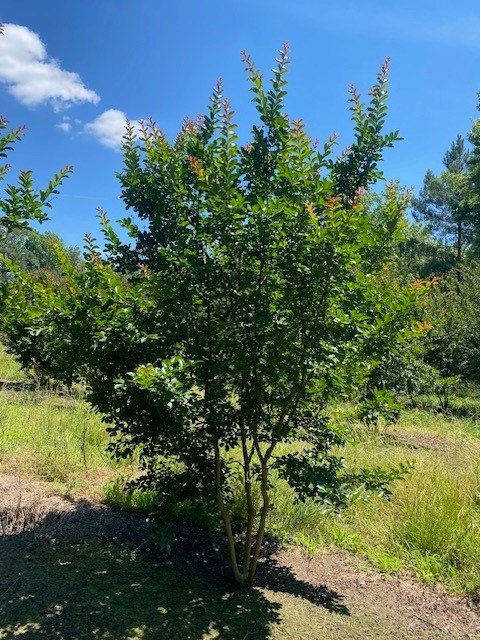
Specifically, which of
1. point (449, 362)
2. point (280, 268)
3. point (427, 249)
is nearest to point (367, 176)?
point (280, 268)

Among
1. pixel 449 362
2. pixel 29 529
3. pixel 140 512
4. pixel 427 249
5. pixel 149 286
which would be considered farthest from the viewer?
pixel 427 249

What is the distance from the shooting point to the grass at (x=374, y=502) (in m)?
3.77

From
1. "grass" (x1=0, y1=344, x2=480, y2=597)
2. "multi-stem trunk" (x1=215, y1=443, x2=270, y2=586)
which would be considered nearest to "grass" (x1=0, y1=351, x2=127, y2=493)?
"grass" (x1=0, y1=344, x2=480, y2=597)

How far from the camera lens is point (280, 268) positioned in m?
2.73

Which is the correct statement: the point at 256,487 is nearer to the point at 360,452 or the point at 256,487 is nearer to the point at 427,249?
the point at 360,452

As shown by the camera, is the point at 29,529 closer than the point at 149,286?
No

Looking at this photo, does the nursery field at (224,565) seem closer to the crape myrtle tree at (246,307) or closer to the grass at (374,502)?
the grass at (374,502)

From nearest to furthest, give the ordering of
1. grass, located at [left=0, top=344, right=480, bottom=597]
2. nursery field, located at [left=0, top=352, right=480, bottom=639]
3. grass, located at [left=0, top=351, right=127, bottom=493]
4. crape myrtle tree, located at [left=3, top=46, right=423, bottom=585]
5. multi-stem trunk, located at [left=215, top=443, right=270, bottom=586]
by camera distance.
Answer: crape myrtle tree, located at [left=3, top=46, right=423, bottom=585] < nursery field, located at [left=0, top=352, right=480, bottom=639] < multi-stem trunk, located at [left=215, top=443, right=270, bottom=586] < grass, located at [left=0, top=344, right=480, bottom=597] < grass, located at [left=0, top=351, right=127, bottom=493]

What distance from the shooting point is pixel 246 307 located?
9.37 feet

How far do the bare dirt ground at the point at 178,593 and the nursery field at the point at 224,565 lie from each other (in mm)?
10

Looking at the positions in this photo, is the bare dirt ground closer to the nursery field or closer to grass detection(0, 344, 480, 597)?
the nursery field

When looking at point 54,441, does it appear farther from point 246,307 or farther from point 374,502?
point 246,307

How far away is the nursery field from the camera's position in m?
2.93

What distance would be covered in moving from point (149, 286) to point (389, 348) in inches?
56.1
